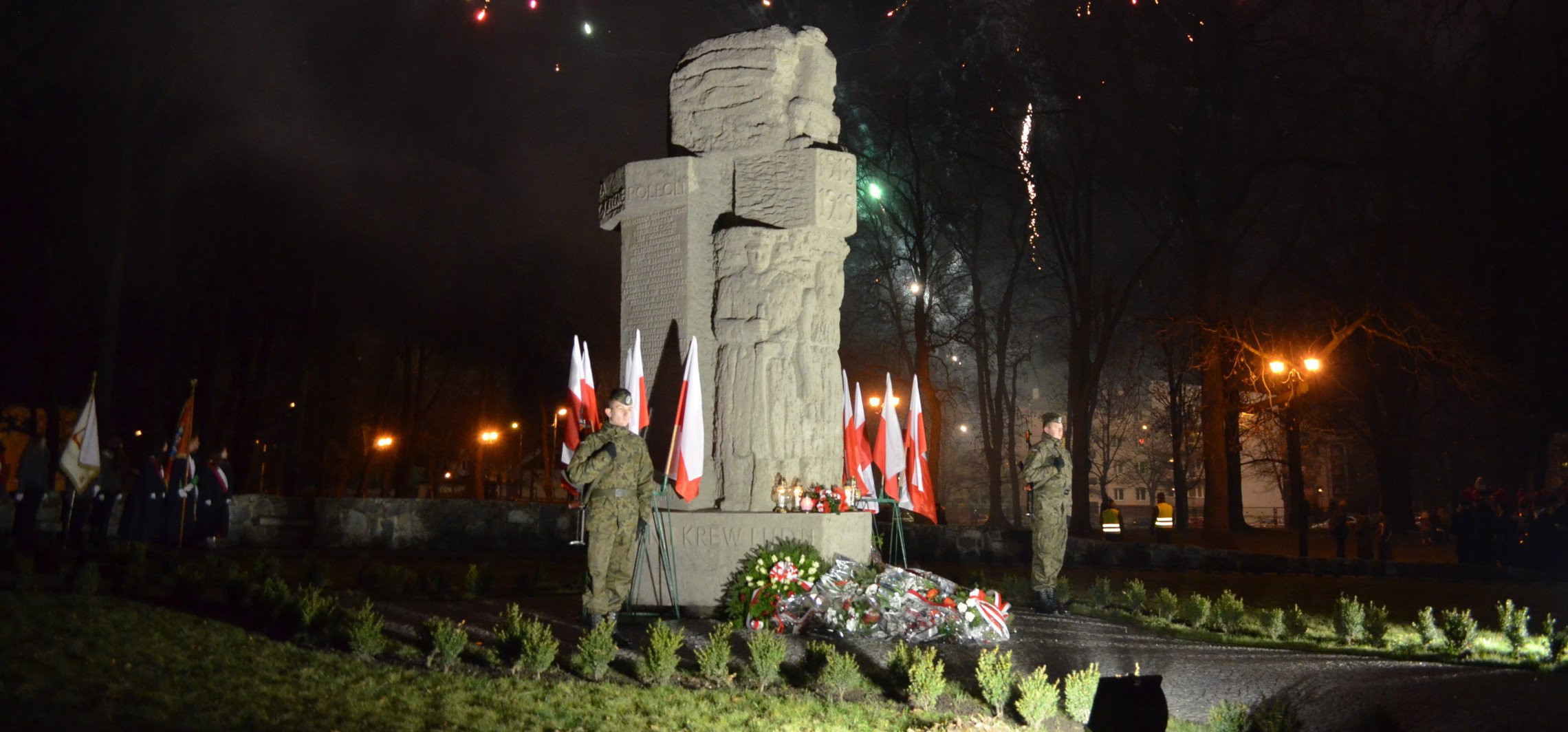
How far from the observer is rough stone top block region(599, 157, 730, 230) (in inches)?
406

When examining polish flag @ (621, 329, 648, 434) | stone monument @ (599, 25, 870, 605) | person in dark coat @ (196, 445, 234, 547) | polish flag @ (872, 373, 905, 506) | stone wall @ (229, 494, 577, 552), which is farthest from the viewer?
stone wall @ (229, 494, 577, 552)

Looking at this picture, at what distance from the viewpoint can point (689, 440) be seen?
9203 mm

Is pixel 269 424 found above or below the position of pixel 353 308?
below

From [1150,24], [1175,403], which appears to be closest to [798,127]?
[1150,24]

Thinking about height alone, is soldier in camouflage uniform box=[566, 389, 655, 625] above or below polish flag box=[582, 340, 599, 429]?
below

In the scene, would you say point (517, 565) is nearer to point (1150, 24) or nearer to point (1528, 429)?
point (1150, 24)

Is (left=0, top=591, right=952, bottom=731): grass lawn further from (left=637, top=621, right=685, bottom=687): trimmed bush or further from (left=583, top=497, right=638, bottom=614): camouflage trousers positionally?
(left=583, top=497, right=638, bottom=614): camouflage trousers

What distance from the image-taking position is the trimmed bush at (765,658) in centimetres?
620

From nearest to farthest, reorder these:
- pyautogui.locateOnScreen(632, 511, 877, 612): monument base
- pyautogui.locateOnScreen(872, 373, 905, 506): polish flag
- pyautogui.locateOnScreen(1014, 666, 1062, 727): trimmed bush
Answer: pyautogui.locateOnScreen(1014, 666, 1062, 727): trimmed bush < pyautogui.locateOnScreen(632, 511, 877, 612): monument base < pyautogui.locateOnScreen(872, 373, 905, 506): polish flag

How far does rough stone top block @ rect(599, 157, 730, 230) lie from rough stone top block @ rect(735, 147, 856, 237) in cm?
26

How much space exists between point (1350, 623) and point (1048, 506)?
264cm

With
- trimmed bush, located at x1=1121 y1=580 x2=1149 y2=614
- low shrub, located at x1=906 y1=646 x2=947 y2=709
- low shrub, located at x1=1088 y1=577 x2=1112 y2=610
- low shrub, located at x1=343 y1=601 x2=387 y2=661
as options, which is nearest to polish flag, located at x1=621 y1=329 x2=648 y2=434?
low shrub, located at x1=343 y1=601 x2=387 y2=661

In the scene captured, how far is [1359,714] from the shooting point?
5.88 metres

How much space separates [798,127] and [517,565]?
8.59 meters
